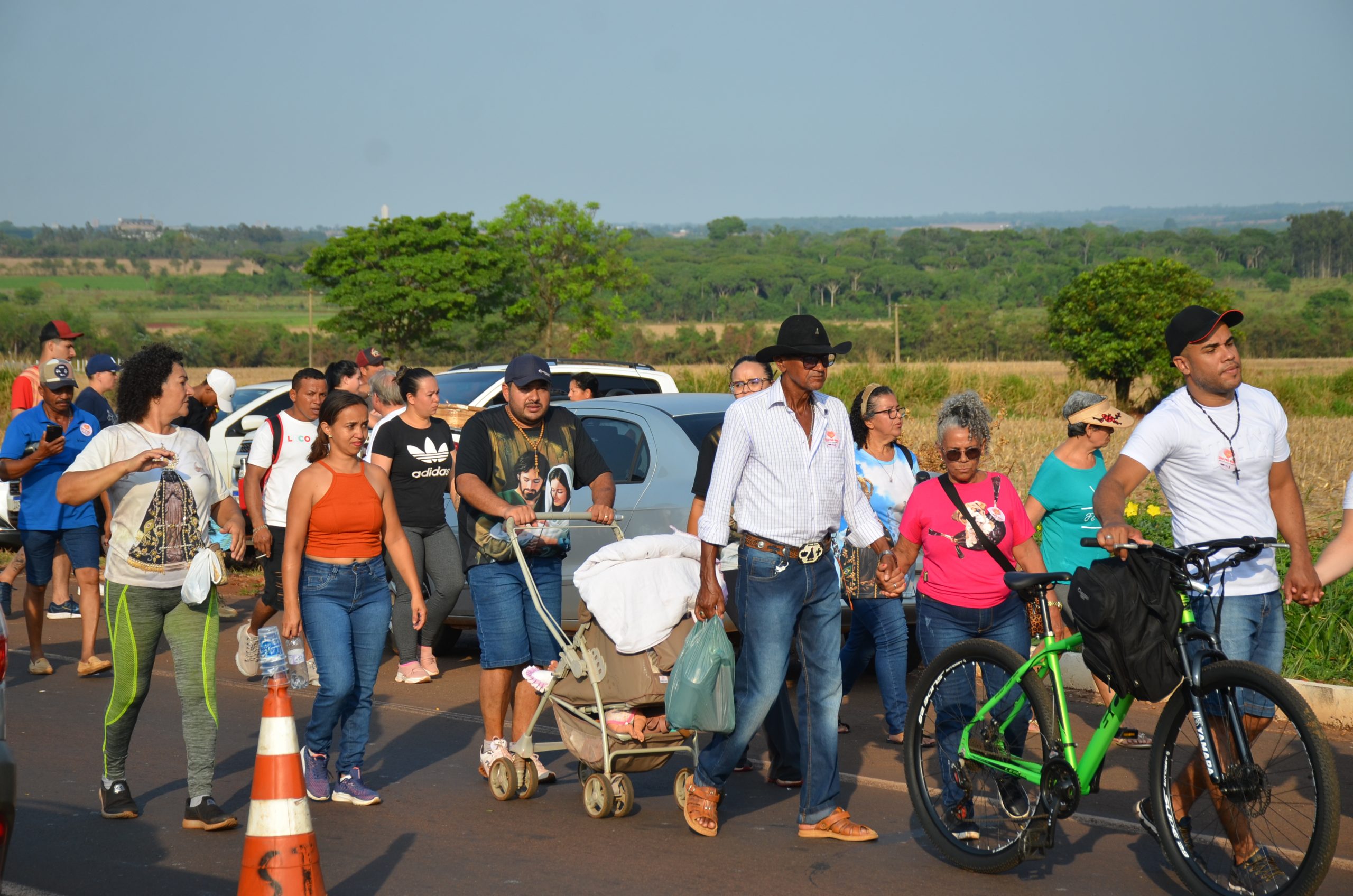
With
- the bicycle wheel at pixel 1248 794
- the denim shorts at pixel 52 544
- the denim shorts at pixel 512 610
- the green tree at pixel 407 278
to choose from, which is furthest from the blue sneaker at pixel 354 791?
the green tree at pixel 407 278

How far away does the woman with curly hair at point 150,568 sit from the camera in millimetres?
5738

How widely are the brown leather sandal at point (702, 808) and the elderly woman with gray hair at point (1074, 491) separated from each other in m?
2.66

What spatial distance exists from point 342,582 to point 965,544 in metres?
2.77

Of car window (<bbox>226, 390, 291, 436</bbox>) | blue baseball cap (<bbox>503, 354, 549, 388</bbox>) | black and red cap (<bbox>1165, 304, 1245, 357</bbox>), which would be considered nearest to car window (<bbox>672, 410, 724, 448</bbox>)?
blue baseball cap (<bbox>503, 354, 549, 388</bbox>)

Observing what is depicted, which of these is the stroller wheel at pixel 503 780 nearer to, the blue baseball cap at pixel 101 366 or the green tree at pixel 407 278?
the blue baseball cap at pixel 101 366

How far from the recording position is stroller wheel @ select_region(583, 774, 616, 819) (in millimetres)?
5828

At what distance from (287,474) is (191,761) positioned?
3048mm

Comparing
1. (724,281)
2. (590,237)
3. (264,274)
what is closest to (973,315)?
A: (590,237)

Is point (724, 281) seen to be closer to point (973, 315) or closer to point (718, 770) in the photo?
point (973, 315)

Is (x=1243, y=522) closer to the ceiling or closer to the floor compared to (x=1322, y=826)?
closer to the ceiling

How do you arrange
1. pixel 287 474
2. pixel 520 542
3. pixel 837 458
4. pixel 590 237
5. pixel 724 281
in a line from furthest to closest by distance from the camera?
pixel 724 281 → pixel 590 237 → pixel 287 474 → pixel 520 542 → pixel 837 458

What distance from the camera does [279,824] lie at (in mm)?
4535

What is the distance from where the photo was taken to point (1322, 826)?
4004mm

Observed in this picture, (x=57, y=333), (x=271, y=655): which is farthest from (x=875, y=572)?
(x=57, y=333)
